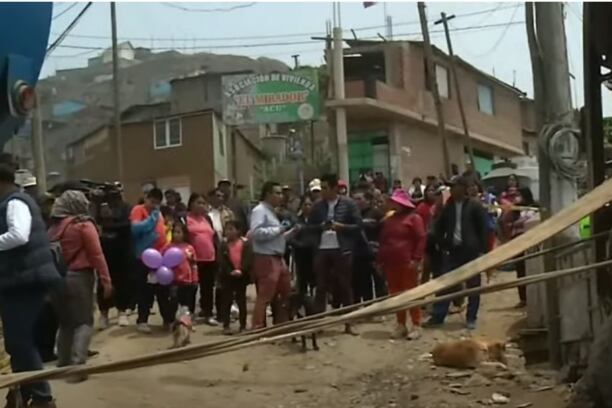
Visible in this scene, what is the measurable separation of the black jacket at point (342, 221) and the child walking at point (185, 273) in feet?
4.02

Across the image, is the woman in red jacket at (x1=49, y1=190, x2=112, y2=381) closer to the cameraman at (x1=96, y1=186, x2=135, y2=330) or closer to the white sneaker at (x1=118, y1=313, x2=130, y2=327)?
the cameraman at (x1=96, y1=186, x2=135, y2=330)

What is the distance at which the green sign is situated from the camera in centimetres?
3562

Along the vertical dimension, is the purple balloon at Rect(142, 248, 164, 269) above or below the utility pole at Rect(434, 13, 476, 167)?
below

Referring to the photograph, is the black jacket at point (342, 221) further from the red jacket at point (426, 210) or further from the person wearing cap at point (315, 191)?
the red jacket at point (426, 210)

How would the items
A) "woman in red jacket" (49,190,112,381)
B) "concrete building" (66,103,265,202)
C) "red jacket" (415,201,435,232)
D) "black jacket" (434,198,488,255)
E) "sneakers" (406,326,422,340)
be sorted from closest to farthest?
"woman in red jacket" (49,190,112,381), "sneakers" (406,326,422,340), "black jacket" (434,198,488,255), "red jacket" (415,201,435,232), "concrete building" (66,103,265,202)

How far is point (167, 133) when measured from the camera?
40.5 m

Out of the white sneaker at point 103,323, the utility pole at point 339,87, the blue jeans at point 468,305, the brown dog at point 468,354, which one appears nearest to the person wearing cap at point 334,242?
the blue jeans at point 468,305

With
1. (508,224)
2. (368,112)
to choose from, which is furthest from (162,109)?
(508,224)

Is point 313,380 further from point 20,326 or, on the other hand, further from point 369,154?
point 369,154

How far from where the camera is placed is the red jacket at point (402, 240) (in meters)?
10.0

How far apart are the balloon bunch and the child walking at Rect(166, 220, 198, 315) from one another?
0.24ft

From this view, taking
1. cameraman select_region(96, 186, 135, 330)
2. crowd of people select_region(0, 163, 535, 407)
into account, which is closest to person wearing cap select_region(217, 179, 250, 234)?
crowd of people select_region(0, 163, 535, 407)

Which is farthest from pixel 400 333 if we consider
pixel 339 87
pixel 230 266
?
pixel 339 87

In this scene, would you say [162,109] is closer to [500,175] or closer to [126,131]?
[126,131]
